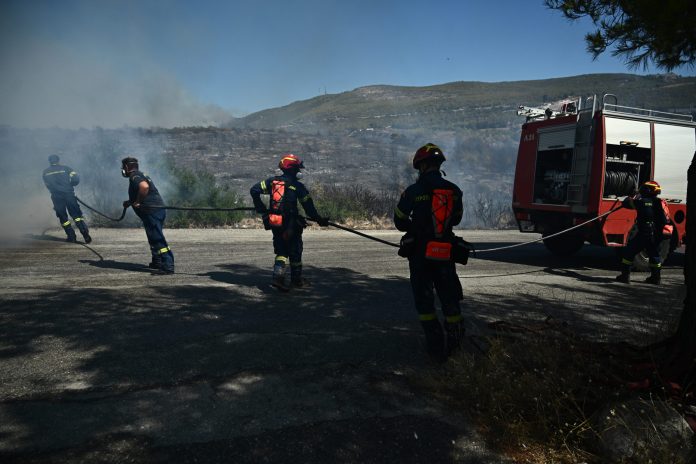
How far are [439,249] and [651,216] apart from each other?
527 centimetres

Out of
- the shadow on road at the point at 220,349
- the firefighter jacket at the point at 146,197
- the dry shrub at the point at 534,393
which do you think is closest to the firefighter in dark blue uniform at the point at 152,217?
the firefighter jacket at the point at 146,197

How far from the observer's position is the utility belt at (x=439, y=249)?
12.8ft

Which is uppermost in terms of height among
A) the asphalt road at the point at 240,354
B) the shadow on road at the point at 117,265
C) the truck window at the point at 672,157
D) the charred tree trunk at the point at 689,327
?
the truck window at the point at 672,157

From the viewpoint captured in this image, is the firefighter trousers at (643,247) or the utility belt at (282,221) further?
the firefighter trousers at (643,247)

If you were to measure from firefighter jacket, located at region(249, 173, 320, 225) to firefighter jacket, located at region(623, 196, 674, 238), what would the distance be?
5181 mm

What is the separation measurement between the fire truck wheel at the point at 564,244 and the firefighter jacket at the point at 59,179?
10.2 meters

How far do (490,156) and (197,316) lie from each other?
20.5 meters

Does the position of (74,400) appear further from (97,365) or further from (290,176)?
(290,176)

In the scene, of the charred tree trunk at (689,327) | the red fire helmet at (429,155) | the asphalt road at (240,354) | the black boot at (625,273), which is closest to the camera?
the asphalt road at (240,354)

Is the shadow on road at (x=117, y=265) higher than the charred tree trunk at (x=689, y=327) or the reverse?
the reverse

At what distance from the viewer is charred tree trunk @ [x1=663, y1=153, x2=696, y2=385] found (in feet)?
9.48

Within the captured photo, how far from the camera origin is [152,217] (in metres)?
7.25

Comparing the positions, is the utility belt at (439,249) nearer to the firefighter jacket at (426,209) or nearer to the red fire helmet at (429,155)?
the firefighter jacket at (426,209)

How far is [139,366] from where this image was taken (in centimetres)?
368
